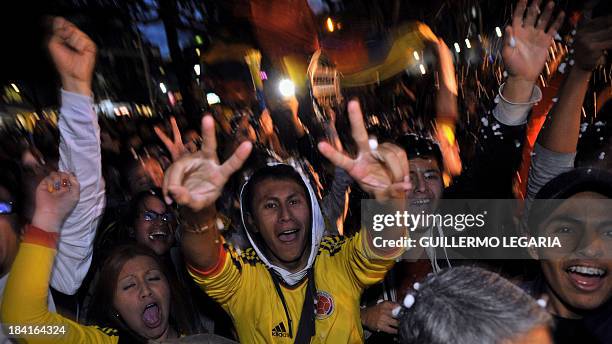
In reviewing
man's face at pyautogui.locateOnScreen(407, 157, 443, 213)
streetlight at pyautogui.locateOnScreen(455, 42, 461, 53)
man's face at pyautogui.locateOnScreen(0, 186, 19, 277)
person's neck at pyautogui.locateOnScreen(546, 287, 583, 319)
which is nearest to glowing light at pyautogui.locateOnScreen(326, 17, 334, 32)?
streetlight at pyautogui.locateOnScreen(455, 42, 461, 53)

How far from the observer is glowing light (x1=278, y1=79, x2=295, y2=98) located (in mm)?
4309

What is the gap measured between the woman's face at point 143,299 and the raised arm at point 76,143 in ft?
0.54

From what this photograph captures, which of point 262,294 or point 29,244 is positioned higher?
point 29,244

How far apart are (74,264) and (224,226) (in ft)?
2.61

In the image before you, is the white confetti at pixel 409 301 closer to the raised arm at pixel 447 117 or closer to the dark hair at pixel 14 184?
the dark hair at pixel 14 184

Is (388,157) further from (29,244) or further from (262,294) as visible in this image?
(29,244)

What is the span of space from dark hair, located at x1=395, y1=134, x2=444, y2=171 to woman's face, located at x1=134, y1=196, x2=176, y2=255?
1172mm

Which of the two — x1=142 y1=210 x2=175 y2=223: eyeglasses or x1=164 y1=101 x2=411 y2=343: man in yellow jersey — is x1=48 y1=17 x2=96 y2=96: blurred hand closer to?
x1=164 y1=101 x2=411 y2=343: man in yellow jersey

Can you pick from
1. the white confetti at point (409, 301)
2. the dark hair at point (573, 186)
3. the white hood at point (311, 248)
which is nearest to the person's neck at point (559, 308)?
the dark hair at point (573, 186)

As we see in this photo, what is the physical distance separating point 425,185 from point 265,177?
714mm

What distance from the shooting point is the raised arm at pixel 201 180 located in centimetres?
171

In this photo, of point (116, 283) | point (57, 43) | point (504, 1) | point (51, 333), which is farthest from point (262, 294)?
point (504, 1)

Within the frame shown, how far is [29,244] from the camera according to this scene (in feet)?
6.01

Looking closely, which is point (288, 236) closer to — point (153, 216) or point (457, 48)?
point (153, 216)
